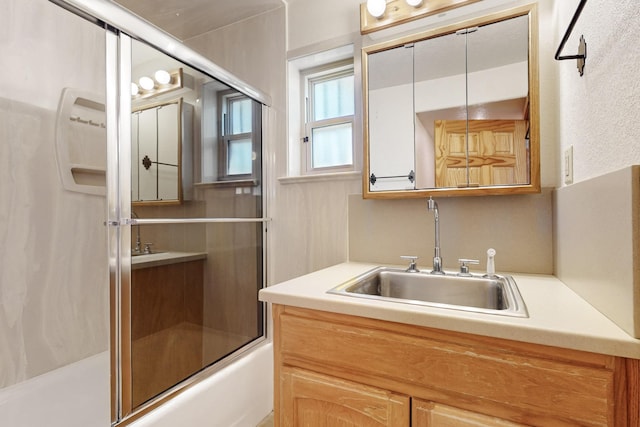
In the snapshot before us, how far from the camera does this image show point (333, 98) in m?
1.85

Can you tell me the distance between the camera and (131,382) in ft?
3.57

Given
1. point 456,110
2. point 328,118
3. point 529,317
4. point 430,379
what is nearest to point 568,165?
point 456,110

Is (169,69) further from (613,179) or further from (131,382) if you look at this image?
(613,179)

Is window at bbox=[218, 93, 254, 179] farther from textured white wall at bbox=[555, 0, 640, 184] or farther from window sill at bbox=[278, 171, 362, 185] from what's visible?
textured white wall at bbox=[555, 0, 640, 184]

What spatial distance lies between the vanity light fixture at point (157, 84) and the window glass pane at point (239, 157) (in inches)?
17.1

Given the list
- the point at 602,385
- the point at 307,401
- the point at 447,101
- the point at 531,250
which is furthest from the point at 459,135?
the point at 307,401

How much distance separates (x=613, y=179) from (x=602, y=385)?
427 mm

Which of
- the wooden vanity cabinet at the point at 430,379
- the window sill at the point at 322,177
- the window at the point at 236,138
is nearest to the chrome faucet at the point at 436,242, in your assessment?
the window sill at the point at 322,177

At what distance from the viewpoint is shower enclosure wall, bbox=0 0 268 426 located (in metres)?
1.04

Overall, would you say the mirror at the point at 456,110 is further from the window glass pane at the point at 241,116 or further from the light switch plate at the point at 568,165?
the window glass pane at the point at 241,116

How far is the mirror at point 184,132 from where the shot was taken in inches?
46.4

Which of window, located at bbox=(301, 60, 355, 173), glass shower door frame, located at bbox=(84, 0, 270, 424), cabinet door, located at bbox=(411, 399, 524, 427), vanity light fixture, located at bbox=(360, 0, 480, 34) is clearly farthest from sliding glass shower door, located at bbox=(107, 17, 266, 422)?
cabinet door, located at bbox=(411, 399, 524, 427)

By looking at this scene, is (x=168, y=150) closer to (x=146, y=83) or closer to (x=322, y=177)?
(x=146, y=83)

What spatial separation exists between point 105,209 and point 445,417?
3.97 ft
